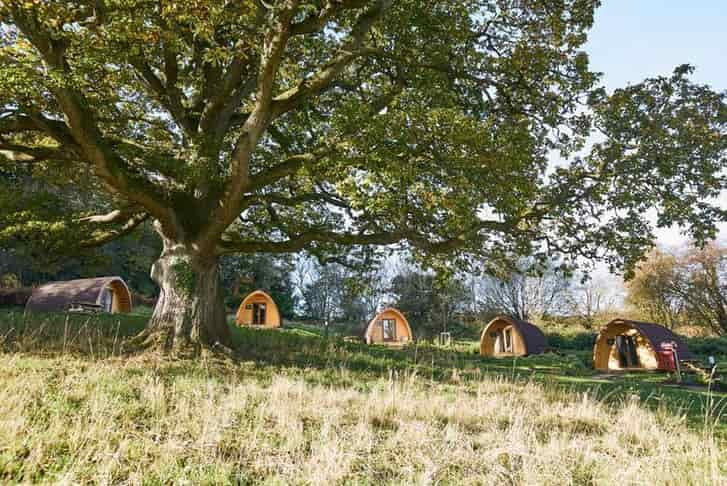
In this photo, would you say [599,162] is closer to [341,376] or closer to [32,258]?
[341,376]

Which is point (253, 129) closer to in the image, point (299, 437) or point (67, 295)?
point (299, 437)

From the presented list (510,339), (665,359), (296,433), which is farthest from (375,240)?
(510,339)

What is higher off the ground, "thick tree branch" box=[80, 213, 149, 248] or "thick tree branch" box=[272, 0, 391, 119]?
"thick tree branch" box=[272, 0, 391, 119]

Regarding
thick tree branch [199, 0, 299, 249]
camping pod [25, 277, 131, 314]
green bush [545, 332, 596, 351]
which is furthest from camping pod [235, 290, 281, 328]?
thick tree branch [199, 0, 299, 249]

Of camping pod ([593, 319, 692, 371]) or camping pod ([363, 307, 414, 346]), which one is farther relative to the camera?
camping pod ([363, 307, 414, 346])

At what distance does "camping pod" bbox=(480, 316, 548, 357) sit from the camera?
23.9 meters

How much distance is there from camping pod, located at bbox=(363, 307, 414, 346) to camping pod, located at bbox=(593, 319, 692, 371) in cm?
1188

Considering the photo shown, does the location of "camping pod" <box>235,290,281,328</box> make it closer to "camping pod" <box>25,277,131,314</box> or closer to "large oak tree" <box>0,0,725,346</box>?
"camping pod" <box>25,277,131,314</box>

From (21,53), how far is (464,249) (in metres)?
9.37

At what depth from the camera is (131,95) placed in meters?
11.8

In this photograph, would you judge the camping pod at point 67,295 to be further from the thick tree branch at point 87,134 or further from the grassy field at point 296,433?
the grassy field at point 296,433

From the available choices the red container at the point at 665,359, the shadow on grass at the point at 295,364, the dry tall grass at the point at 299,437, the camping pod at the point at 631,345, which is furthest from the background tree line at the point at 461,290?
the dry tall grass at the point at 299,437

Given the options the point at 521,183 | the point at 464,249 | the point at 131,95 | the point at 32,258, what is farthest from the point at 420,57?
the point at 32,258

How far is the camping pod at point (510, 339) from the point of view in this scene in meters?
23.9
